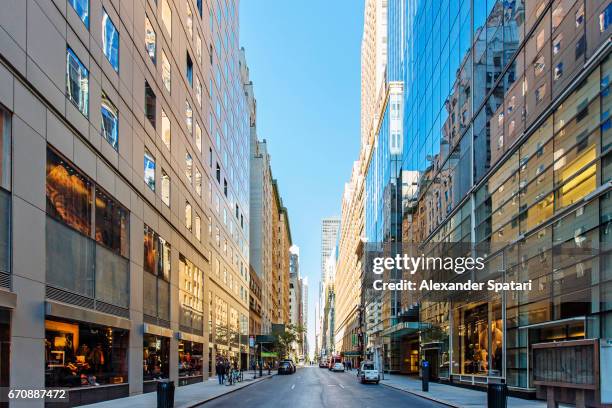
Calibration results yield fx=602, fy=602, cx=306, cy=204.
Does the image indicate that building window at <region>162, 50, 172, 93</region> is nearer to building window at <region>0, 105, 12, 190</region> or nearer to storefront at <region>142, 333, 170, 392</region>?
storefront at <region>142, 333, 170, 392</region>

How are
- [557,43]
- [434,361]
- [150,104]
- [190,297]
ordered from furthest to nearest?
[434,361] < [190,297] < [150,104] < [557,43]

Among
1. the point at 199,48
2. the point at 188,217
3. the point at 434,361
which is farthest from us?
the point at 434,361

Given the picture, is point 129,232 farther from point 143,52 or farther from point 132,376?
point 143,52

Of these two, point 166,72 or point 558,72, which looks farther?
point 166,72

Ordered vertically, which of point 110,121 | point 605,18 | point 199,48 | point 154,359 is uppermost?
point 199,48

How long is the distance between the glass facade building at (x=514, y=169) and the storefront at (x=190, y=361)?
1693 centimetres

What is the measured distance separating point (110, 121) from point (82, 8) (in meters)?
4.67

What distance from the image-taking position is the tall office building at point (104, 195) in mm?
15875

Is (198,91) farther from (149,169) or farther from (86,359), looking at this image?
(86,359)

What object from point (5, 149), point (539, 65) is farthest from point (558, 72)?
point (5, 149)

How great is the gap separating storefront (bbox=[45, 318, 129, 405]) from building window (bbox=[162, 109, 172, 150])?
39.3 ft

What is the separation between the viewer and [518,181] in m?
27.2

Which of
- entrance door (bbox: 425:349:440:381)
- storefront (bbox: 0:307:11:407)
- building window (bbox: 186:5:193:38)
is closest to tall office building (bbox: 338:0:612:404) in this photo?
entrance door (bbox: 425:349:440:381)

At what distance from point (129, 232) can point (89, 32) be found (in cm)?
886
